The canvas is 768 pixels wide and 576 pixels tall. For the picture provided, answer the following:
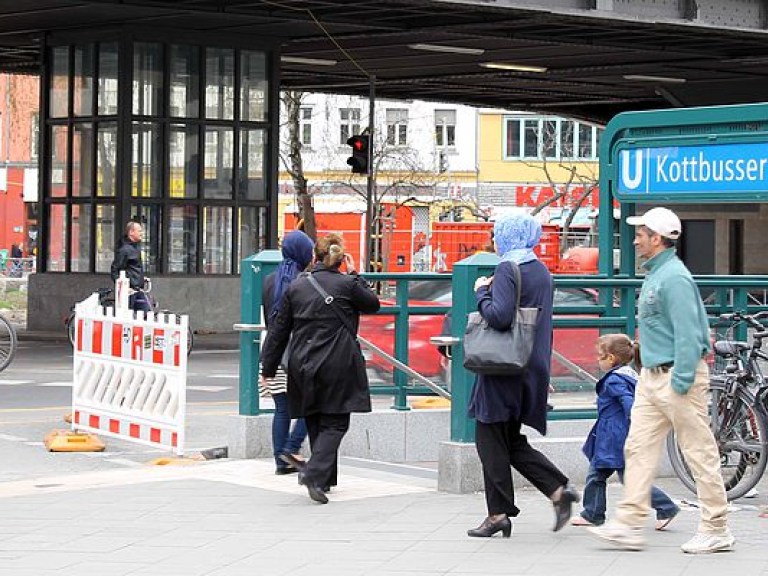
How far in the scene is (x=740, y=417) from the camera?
34.2 ft

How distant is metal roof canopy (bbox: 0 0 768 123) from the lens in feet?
90.8

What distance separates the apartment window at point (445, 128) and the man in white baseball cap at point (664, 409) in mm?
68773

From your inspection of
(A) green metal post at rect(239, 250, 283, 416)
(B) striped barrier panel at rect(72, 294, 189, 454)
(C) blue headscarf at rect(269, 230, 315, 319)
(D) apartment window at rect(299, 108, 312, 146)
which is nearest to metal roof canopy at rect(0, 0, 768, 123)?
(B) striped barrier panel at rect(72, 294, 189, 454)

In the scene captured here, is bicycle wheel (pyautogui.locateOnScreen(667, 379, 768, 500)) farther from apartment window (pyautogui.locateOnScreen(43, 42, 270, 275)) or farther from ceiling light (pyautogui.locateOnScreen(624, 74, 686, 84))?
ceiling light (pyautogui.locateOnScreen(624, 74, 686, 84))

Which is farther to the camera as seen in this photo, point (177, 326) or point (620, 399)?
point (177, 326)

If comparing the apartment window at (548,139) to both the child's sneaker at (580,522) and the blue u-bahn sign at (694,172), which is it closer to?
the blue u-bahn sign at (694,172)

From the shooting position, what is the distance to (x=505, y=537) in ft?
30.7

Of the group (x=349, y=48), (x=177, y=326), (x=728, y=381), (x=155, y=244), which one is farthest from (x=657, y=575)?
(x=349, y=48)

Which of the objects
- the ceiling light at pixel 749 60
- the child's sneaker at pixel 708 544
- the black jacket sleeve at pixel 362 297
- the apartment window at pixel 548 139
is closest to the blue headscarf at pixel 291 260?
the black jacket sleeve at pixel 362 297

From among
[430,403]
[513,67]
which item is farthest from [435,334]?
[513,67]

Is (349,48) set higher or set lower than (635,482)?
higher

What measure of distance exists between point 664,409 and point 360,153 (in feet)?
77.0

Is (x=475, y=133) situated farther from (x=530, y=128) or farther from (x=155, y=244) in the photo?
(x=155, y=244)

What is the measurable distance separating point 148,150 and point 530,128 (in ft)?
165
